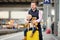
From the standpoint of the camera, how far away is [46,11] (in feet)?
131

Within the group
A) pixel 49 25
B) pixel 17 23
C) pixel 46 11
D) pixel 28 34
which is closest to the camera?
pixel 28 34

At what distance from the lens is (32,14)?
7.11 metres

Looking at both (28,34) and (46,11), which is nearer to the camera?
(28,34)

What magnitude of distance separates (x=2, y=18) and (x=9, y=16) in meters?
1.91

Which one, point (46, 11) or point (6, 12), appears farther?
point (6, 12)

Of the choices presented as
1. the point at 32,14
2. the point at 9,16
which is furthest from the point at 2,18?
the point at 32,14

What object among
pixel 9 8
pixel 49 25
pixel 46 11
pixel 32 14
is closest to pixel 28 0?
pixel 9 8

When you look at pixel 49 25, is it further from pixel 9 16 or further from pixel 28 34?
pixel 9 16

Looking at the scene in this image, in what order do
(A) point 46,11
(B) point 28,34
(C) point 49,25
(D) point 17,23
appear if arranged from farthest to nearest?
(D) point 17,23, (A) point 46,11, (C) point 49,25, (B) point 28,34

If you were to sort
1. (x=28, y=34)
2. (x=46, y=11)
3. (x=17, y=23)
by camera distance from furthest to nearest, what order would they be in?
(x=17, y=23), (x=46, y=11), (x=28, y=34)

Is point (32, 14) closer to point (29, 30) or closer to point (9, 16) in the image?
point (29, 30)

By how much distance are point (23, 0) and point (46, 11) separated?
16421mm

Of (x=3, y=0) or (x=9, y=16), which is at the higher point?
(x=3, y=0)

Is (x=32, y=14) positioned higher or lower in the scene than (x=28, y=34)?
higher
